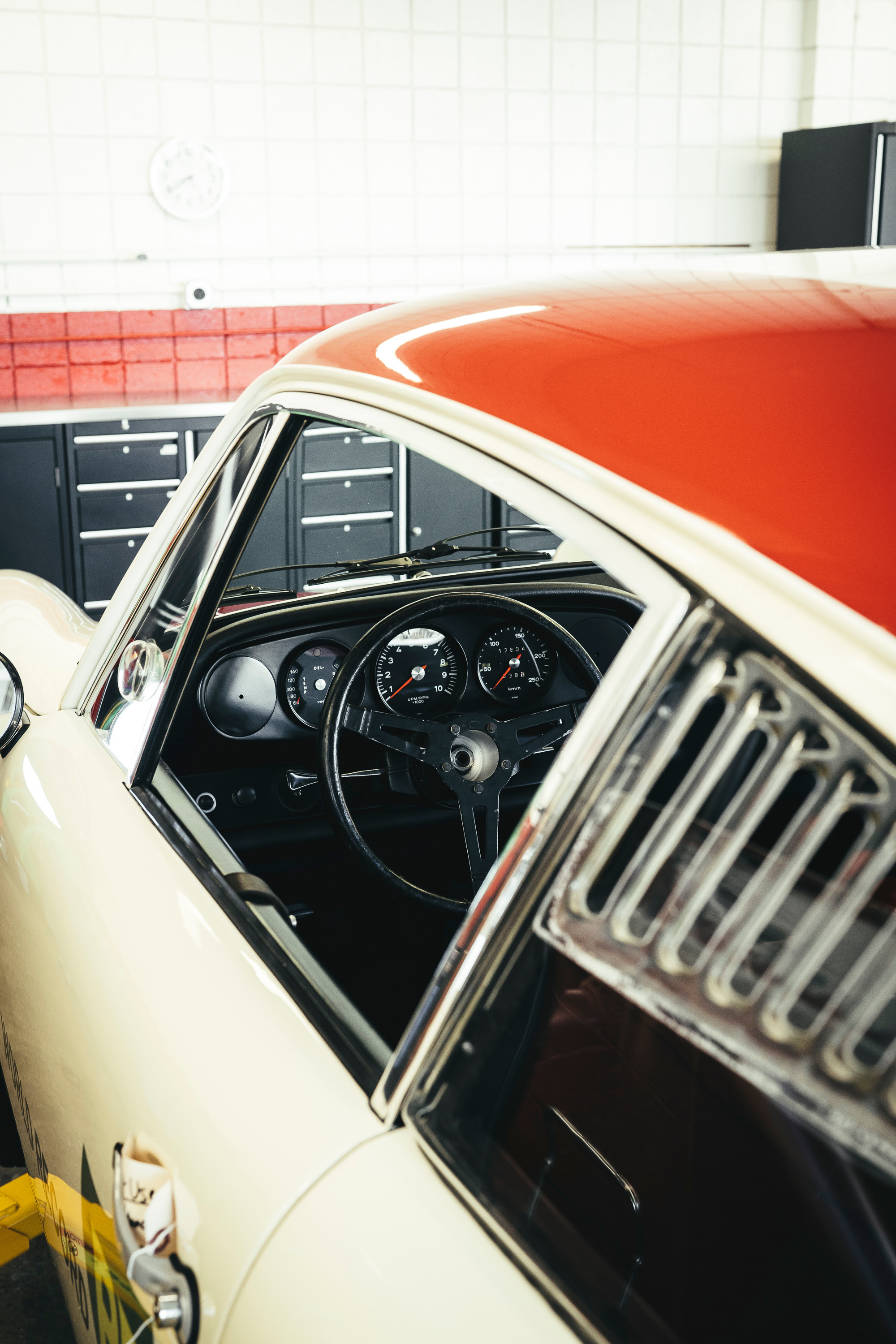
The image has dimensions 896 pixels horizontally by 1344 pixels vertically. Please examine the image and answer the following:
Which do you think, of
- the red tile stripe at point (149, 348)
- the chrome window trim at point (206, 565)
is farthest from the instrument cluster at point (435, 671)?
the red tile stripe at point (149, 348)

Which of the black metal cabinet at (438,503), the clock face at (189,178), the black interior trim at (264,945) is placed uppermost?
the clock face at (189,178)

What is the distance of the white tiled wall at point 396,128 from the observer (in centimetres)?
534

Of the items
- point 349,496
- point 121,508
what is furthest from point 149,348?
point 349,496

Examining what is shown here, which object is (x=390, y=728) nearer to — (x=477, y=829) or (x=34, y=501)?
(x=477, y=829)

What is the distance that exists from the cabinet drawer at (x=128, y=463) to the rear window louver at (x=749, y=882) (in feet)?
15.4

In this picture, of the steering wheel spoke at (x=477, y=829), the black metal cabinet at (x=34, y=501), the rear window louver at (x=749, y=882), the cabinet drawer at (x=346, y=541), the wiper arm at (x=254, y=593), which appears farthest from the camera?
the cabinet drawer at (x=346, y=541)

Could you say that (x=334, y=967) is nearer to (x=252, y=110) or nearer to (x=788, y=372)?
(x=788, y=372)

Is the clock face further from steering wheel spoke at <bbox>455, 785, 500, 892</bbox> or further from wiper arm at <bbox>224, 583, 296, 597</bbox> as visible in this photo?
steering wheel spoke at <bbox>455, 785, 500, 892</bbox>

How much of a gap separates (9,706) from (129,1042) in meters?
0.66

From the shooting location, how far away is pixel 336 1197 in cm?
67

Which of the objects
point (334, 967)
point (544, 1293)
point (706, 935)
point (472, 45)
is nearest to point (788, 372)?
point (706, 935)

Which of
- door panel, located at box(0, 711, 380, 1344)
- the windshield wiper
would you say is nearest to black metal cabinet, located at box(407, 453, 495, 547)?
the windshield wiper

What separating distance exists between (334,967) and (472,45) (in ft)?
18.9

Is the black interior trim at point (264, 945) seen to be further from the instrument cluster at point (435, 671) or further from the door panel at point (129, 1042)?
the instrument cluster at point (435, 671)
